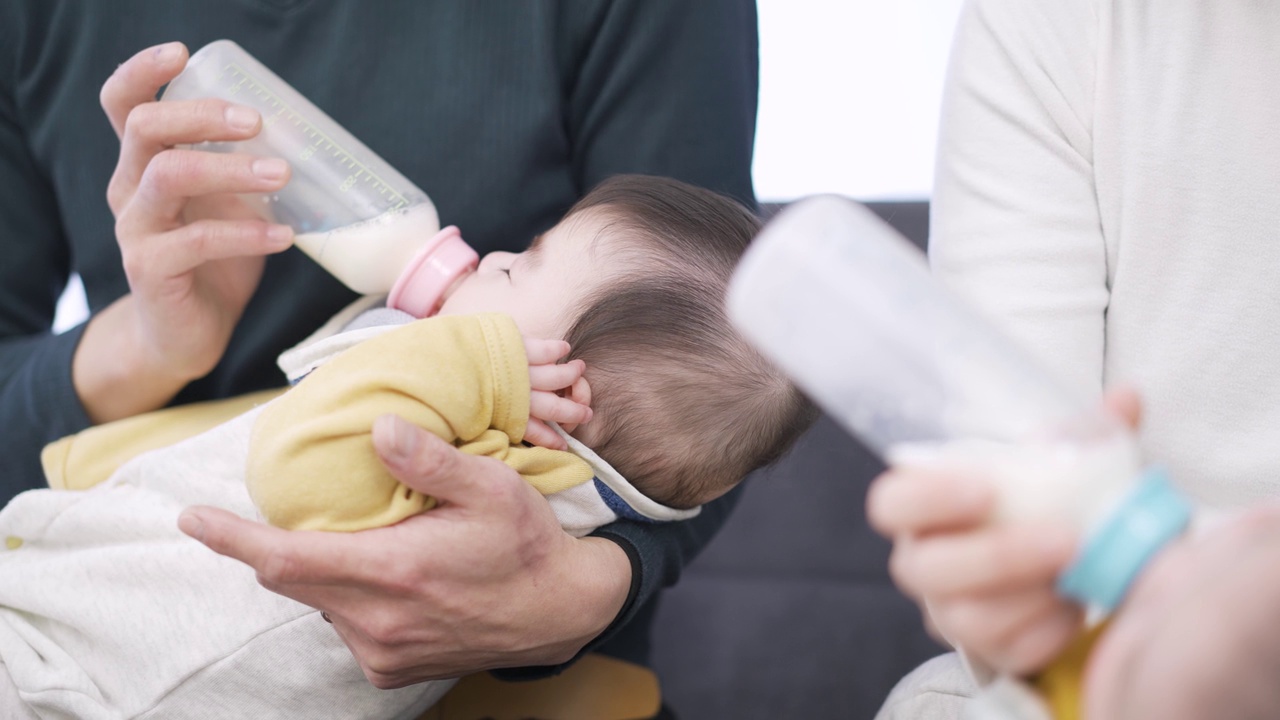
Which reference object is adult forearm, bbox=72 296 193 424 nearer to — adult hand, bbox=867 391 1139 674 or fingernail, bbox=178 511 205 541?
fingernail, bbox=178 511 205 541

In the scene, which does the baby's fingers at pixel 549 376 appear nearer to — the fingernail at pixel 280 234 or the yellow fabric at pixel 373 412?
the yellow fabric at pixel 373 412

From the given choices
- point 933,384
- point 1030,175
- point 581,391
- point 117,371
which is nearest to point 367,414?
point 581,391

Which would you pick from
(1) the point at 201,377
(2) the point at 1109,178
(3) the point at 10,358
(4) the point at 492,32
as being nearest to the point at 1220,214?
(2) the point at 1109,178

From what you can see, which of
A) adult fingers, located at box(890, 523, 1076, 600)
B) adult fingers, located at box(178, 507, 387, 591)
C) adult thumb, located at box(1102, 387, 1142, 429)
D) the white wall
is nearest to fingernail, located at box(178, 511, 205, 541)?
adult fingers, located at box(178, 507, 387, 591)

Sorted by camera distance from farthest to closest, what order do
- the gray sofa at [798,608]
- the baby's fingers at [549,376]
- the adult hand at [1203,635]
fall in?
the gray sofa at [798,608] → the baby's fingers at [549,376] → the adult hand at [1203,635]

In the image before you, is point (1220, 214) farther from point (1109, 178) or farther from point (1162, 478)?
point (1162, 478)

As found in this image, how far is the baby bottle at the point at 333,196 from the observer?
99 centimetres

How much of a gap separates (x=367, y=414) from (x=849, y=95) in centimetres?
200

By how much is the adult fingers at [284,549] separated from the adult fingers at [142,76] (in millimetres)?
496

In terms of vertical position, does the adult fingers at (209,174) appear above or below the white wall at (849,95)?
above

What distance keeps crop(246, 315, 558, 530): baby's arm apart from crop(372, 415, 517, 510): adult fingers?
45 millimetres

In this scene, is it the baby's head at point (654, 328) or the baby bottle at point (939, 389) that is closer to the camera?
the baby bottle at point (939, 389)

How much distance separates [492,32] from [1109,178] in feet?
2.40

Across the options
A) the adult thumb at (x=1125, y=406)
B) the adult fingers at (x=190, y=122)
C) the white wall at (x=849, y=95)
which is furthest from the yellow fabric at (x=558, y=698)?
the white wall at (x=849, y=95)
